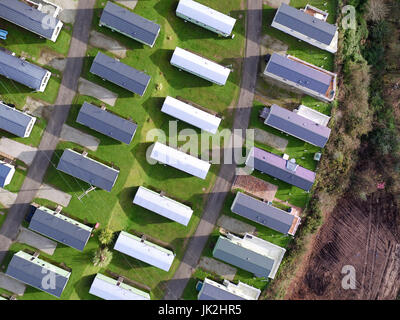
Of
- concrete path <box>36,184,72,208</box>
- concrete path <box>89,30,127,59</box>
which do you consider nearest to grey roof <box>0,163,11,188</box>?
concrete path <box>36,184,72,208</box>

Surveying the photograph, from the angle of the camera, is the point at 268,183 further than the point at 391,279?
No

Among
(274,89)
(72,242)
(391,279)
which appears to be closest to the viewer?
(72,242)

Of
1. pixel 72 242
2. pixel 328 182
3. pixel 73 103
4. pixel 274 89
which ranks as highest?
pixel 274 89

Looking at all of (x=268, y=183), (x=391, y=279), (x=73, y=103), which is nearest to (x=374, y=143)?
(x=268, y=183)

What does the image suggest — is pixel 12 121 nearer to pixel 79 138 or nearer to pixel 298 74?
pixel 79 138

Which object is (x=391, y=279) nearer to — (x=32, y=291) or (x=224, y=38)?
(x=224, y=38)

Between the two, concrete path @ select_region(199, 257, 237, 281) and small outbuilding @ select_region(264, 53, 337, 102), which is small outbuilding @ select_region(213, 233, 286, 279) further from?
small outbuilding @ select_region(264, 53, 337, 102)

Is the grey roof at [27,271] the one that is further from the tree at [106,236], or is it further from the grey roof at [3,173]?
the grey roof at [3,173]
